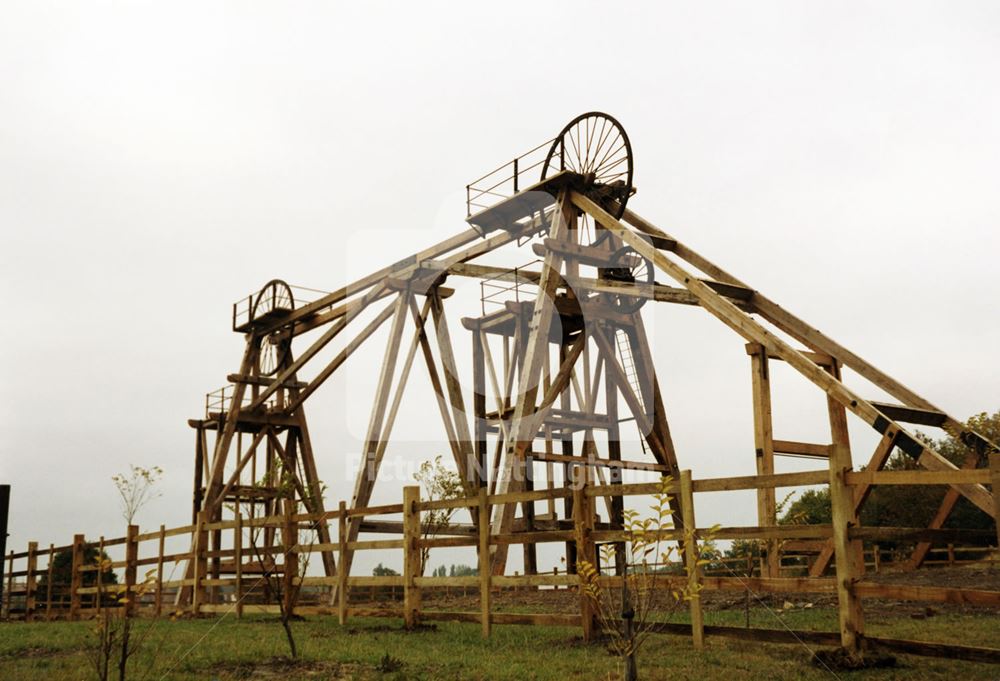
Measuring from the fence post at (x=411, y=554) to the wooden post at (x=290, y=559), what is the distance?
2.36 m

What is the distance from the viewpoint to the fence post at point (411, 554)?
1190 centimetres

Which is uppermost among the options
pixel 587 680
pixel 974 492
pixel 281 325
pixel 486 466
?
pixel 281 325

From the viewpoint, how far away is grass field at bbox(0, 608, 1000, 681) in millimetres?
7625

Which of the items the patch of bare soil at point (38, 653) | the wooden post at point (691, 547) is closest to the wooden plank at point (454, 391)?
the patch of bare soil at point (38, 653)

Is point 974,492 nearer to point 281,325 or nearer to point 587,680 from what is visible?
point 587,680

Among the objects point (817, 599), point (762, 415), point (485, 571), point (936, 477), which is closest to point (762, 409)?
point (762, 415)

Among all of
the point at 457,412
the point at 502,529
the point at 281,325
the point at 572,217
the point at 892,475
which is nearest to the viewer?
the point at 892,475

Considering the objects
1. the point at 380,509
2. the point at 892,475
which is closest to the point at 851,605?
the point at 892,475

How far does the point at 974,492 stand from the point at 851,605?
212cm

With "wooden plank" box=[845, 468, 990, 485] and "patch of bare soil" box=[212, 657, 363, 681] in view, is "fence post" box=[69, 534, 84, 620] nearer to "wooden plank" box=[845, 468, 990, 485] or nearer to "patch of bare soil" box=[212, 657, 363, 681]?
"patch of bare soil" box=[212, 657, 363, 681]

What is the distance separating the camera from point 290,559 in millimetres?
14109

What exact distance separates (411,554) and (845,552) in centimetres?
604

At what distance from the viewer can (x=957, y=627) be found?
10461 mm

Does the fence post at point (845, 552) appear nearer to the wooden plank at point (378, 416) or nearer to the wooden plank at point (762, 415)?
the wooden plank at point (762, 415)
